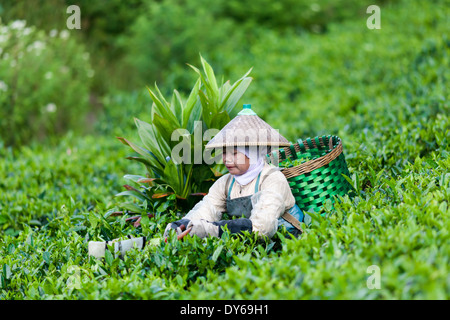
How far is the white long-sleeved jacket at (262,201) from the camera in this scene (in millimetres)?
2914

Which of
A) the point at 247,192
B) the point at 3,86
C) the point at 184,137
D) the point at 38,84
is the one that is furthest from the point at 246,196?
the point at 38,84

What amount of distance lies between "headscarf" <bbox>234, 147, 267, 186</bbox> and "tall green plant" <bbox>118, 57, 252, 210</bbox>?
0.56 m

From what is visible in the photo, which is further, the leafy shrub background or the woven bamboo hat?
the woven bamboo hat

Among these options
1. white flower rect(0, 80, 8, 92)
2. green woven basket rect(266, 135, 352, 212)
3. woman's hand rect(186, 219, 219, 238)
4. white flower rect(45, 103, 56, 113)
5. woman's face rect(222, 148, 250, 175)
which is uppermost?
white flower rect(0, 80, 8, 92)

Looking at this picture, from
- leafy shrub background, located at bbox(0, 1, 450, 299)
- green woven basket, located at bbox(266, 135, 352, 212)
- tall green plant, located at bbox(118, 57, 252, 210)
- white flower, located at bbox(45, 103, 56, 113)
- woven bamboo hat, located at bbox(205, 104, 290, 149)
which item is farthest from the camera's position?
white flower, located at bbox(45, 103, 56, 113)

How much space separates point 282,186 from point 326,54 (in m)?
7.01

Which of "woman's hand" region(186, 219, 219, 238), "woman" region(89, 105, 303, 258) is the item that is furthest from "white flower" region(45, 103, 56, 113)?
"woman's hand" region(186, 219, 219, 238)

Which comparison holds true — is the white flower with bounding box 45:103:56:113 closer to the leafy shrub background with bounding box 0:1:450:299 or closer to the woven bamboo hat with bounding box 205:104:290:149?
the leafy shrub background with bounding box 0:1:450:299

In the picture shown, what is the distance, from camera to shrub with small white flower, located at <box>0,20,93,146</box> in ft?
26.1

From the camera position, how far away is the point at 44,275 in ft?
10.5

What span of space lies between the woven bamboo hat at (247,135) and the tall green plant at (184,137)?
0.54 metres

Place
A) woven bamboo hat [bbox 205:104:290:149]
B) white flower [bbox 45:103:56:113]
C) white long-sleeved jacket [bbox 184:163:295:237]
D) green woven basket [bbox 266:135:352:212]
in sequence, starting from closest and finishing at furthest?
1. white long-sleeved jacket [bbox 184:163:295:237]
2. woven bamboo hat [bbox 205:104:290:149]
3. green woven basket [bbox 266:135:352:212]
4. white flower [bbox 45:103:56:113]

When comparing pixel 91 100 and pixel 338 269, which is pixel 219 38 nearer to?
pixel 91 100

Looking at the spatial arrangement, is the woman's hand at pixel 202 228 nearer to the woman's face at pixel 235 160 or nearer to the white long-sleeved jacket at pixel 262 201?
the white long-sleeved jacket at pixel 262 201
